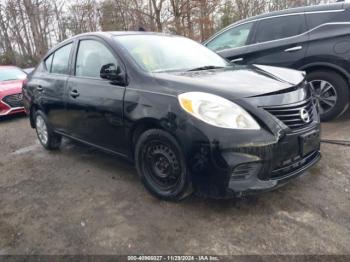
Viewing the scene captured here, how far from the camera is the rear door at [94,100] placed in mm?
3064

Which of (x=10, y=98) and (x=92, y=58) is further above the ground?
(x=92, y=58)

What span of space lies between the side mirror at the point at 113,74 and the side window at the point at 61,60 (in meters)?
1.09

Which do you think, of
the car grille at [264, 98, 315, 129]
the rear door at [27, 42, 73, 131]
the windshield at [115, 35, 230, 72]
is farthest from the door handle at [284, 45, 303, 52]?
the rear door at [27, 42, 73, 131]

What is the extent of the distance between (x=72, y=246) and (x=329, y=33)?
4.39 metres

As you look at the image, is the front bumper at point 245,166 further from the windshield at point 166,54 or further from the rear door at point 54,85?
the rear door at point 54,85

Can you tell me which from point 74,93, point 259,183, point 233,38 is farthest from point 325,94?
point 74,93

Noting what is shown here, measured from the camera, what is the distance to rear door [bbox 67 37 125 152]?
3.06 m

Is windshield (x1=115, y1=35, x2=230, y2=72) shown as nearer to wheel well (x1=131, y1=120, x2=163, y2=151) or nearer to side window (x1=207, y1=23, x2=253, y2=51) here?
wheel well (x1=131, y1=120, x2=163, y2=151)

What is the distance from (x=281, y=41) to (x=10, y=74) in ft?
24.6

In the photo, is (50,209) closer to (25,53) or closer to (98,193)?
(98,193)

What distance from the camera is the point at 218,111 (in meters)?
2.36

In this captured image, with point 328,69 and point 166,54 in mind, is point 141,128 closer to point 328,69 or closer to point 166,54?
point 166,54

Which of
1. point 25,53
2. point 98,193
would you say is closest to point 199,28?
point 25,53

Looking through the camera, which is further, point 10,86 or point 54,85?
point 10,86
